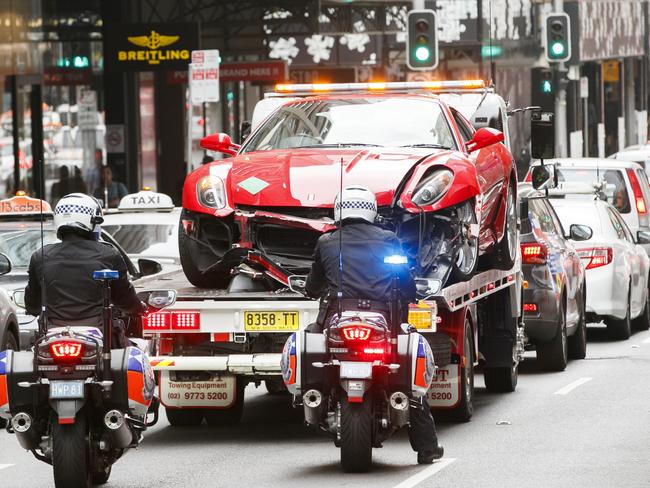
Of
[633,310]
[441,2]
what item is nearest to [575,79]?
[441,2]

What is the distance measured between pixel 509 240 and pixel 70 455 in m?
6.18

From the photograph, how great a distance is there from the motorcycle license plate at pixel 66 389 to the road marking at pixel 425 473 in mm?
1915

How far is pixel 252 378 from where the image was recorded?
42.6 feet

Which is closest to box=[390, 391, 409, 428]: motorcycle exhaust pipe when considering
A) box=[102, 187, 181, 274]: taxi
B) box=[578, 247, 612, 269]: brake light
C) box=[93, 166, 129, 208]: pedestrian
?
box=[102, 187, 181, 274]: taxi

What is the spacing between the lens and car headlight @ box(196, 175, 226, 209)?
1324 cm

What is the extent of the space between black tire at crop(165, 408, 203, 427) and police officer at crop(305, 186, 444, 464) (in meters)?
2.66

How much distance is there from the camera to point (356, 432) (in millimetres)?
10797

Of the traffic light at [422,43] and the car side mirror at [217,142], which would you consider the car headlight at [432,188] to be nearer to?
the car side mirror at [217,142]

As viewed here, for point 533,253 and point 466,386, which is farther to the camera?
point 533,253

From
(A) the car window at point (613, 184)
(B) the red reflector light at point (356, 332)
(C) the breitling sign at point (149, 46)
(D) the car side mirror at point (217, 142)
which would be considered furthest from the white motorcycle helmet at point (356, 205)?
(C) the breitling sign at point (149, 46)

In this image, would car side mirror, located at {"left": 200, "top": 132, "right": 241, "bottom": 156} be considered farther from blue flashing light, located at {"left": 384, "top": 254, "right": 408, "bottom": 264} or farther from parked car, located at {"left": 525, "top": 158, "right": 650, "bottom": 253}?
parked car, located at {"left": 525, "top": 158, "right": 650, "bottom": 253}

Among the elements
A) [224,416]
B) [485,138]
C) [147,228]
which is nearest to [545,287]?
[485,138]

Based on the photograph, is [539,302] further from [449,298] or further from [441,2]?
[441,2]

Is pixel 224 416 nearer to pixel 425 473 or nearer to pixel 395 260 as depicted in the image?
pixel 425 473
